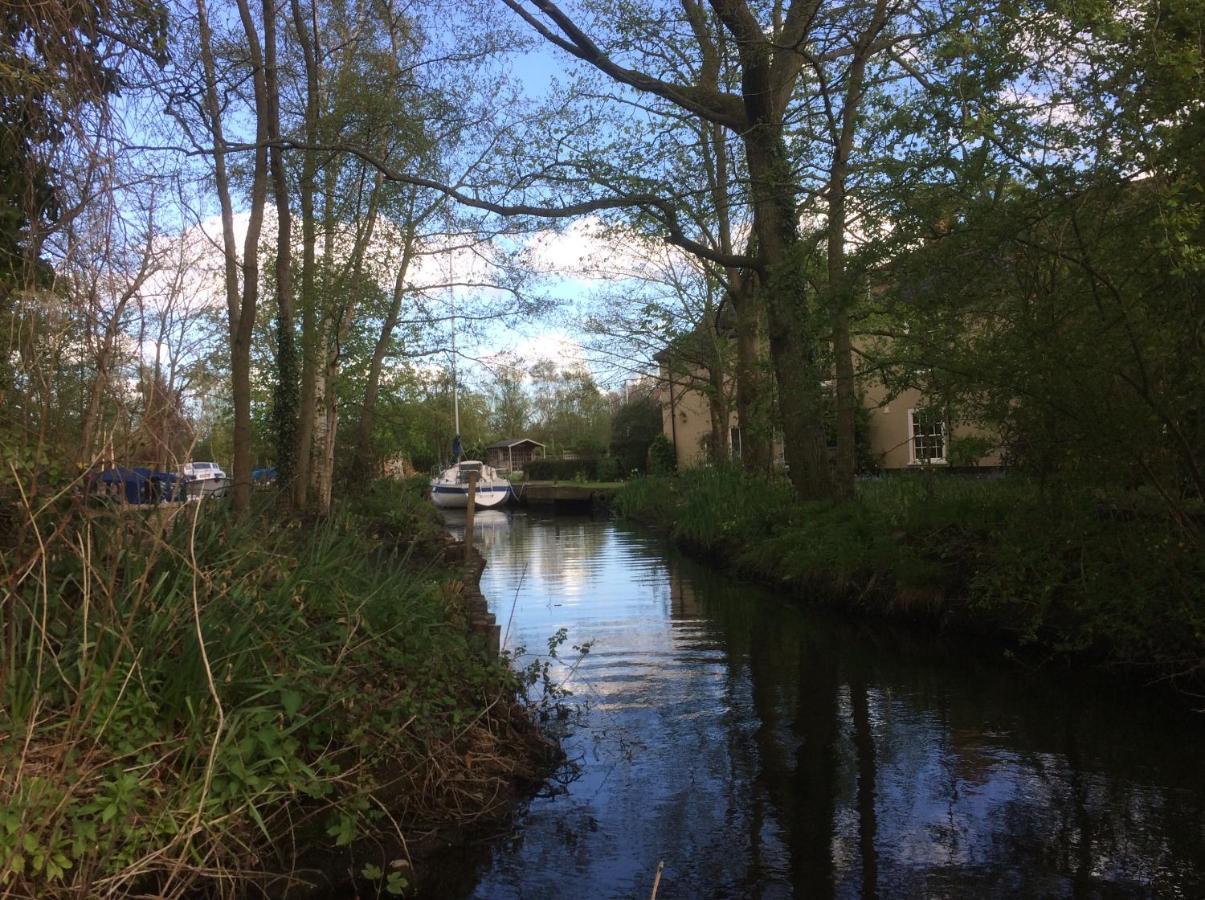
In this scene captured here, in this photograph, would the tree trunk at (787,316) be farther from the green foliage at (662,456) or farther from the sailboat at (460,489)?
the sailboat at (460,489)

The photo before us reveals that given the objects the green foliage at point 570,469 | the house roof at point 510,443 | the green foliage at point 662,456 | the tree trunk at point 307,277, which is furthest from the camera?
the house roof at point 510,443

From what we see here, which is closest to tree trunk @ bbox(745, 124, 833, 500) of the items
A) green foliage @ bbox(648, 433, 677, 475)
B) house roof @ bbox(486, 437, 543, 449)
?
green foliage @ bbox(648, 433, 677, 475)

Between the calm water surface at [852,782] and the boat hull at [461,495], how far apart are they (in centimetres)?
3463

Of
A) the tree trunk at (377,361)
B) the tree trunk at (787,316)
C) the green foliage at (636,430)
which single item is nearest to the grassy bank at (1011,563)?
the tree trunk at (787,316)

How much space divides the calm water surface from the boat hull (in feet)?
114

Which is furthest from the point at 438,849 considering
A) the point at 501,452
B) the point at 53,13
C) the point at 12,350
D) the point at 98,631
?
the point at 501,452

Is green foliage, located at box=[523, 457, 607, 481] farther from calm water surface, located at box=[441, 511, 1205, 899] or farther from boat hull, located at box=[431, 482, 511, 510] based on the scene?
calm water surface, located at box=[441, 511, 1205, 899]

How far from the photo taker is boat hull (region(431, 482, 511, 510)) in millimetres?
46188

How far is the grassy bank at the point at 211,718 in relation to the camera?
172 inches

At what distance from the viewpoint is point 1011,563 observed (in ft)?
31.8

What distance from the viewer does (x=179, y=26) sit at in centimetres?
902

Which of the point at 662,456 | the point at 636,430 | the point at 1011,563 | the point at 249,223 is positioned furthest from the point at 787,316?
the point at 636,430

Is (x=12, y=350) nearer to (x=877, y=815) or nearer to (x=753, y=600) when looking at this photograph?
(x=877, y=815)

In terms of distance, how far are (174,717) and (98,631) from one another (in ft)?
1.74
